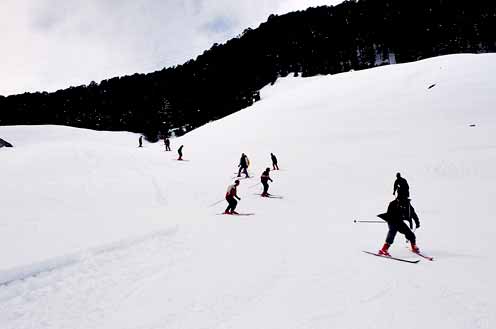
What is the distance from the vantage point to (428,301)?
6.28 metres

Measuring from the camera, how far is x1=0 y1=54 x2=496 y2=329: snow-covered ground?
21.0ft

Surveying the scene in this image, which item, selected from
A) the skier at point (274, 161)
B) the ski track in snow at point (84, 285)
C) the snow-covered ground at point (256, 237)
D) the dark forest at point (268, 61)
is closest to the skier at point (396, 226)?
the snow-covered ground at point (256, 237)

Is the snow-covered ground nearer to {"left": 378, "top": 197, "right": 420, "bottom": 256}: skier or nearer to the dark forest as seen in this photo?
{"left": 378, "top": 197, "right": 420, "bottom": 256}: skier

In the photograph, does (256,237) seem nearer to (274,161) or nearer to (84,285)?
(84,285)

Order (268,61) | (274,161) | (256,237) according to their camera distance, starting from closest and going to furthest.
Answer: (256,237) → (274,161) → (268,61)

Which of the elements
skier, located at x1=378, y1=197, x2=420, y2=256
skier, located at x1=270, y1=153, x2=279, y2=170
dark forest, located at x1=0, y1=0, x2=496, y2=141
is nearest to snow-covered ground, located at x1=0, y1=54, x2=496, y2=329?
skier, located at x1=378, y1=197, x2=420, y2=256

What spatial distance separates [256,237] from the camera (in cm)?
1141

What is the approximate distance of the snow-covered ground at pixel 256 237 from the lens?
639cm

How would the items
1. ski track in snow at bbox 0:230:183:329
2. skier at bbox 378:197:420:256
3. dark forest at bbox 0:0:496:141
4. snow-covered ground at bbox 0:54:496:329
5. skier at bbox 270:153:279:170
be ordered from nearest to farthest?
snow-covered ground at bbox 0:54:496:329, ski track in snow at bbox 0:230:183:329, skier at bbox 378:197:420:256, skier at bbox 270:153:279:170, dark forest at bbox 0:0:496:141

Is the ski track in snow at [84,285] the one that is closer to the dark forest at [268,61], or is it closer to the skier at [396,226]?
the skier at [396,226]

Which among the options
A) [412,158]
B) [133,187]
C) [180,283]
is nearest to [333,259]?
[180,283]

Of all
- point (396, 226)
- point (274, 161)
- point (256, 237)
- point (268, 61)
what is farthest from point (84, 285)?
point (268, 61)

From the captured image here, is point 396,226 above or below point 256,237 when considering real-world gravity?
above

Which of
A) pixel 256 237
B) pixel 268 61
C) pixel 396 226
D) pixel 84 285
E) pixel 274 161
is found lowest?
pixel 256 237
